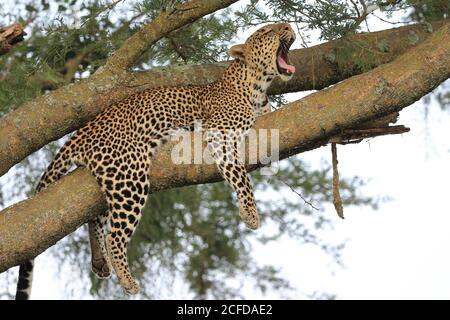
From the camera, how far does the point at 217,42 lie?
9.43 metres

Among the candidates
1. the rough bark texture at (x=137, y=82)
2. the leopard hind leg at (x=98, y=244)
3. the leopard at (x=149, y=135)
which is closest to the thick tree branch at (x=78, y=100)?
the rough bark texture at (x=137, y=82)

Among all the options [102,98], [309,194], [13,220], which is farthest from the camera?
[309,194]

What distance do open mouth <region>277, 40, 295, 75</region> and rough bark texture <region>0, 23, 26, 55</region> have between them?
2.71 meters

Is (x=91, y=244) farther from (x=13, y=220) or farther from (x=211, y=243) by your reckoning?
(x=211, y=243)

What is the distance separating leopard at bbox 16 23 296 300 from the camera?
7.69m

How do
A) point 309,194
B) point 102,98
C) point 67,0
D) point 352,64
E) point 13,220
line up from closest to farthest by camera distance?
point 13,220
point 102,98
point 352,64
point 67,0
point 309,194

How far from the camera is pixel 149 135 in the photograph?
7.95 metres

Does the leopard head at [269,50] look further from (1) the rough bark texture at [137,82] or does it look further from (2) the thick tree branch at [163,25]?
(2) the thick tree branch at [163,25]

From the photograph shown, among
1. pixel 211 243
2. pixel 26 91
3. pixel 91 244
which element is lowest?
pixel 211 243

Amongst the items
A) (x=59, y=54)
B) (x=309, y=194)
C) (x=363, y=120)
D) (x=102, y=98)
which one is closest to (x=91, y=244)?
(x=102, y=98)

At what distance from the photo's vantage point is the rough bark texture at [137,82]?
25.8ft

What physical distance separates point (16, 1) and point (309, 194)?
21.6 ft

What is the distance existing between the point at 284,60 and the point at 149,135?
1.54m

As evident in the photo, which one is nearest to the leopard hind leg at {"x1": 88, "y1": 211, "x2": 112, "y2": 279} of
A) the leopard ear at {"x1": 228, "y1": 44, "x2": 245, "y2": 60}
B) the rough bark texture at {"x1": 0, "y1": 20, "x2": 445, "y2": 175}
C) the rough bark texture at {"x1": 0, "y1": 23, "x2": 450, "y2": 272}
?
the rough bark texture at {"x1": 0, "y1": 20, "x2": 445, "y2": 175}
